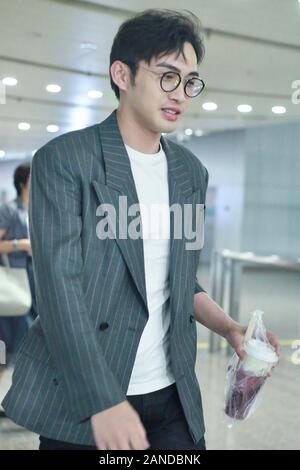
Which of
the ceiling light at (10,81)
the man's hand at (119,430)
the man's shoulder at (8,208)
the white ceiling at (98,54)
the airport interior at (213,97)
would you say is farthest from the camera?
the ceiling light at (10,81)

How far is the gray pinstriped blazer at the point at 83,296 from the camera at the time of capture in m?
0.90

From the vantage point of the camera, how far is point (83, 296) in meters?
0.93

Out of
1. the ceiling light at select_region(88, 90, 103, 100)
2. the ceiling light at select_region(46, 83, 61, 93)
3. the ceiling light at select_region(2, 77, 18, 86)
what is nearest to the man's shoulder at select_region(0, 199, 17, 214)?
the ceiling light at select_region(2, 77, 18, 86)

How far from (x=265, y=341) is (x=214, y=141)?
13.0m

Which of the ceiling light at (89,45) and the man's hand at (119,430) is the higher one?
the ceiling light at (89,45)

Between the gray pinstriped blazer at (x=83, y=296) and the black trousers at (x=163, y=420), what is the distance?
0.09 ft

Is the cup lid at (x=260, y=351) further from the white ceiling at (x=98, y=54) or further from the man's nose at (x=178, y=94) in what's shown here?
the white ceiling at (x=98, y=54)

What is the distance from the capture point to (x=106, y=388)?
2.86 ft

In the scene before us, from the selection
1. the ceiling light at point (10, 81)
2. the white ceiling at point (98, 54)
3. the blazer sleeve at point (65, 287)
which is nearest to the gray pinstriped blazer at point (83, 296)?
the blazer sleeve at point (65, 287)

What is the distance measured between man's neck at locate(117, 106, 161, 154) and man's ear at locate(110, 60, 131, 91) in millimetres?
49

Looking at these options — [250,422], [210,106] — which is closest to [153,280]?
[250,422]

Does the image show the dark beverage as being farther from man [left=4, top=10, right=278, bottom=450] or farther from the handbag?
the handbag

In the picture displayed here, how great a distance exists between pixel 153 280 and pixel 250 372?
28cm

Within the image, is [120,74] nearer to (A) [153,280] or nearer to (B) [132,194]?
(B) [132,194]
